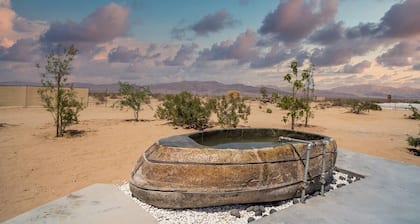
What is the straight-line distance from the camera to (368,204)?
3.54 meters

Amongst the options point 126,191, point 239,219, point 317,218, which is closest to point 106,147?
point 126,191

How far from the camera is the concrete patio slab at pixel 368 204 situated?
3.12 m

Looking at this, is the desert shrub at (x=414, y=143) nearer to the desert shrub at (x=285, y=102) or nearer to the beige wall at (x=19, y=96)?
the desert shrub at (x=285, y=102)

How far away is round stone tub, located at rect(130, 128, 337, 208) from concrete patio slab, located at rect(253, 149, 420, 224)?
412mm

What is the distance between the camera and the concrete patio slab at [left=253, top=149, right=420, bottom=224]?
3117 millimetres

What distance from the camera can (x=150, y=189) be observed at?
3502mm

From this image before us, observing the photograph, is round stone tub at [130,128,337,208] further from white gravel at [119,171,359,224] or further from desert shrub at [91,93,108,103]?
desert shrub at [91,93,108,103]

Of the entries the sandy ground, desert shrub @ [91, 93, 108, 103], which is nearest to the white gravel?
the sandy ground

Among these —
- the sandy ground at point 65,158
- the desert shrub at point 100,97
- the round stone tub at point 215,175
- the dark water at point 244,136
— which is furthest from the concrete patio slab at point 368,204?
the desert shrub at point 100,97

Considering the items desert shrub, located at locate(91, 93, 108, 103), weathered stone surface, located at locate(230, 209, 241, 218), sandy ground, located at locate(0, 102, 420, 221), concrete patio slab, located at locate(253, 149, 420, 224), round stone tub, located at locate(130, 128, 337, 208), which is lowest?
sandy ground, located at locate(0, 102, 420, 221)

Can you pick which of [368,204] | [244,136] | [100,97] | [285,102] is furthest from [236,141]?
[100,97]

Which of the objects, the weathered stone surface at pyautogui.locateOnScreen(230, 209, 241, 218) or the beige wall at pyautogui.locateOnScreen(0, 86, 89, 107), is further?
the beige wall at pyautogui.locateOnScreen(0, 86, 89, 107)

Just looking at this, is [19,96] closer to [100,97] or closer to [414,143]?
[100,97]

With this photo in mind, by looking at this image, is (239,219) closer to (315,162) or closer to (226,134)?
(315,162)
